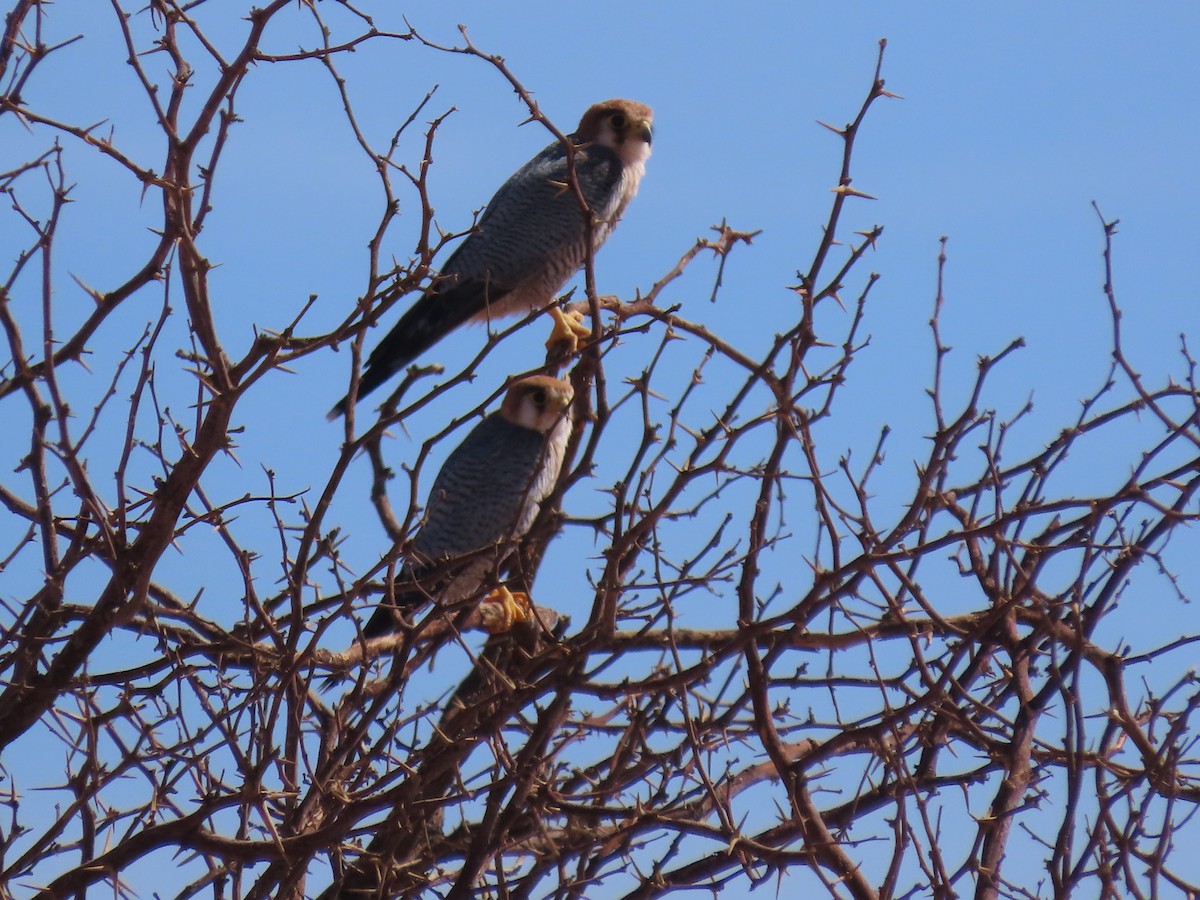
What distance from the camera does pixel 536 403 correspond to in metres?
5.71

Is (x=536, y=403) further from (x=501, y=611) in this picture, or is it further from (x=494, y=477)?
(x=501, y=611)

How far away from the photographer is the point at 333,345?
9.04ft

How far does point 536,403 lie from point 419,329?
0.57m

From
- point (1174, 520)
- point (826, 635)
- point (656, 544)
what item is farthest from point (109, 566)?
point (1174, 520)

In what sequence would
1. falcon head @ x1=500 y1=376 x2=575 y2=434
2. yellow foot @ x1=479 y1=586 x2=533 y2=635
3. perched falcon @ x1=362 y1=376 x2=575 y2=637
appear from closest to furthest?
yellow foot @ x1=479 y1=586 x2=533 y2=635 < perched falcon @ x1=362 y1=376 x2=575 y2=637 < falcon head @ x1=500 y1=376 x2=575 y2=434

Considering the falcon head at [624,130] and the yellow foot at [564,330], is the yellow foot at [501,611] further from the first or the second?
the falcon head at [624,130]

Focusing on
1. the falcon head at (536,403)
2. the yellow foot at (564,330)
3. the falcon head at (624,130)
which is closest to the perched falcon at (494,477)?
the falcon head at (536,403)

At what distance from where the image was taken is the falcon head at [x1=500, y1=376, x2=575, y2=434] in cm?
565

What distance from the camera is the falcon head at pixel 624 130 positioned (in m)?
6.52

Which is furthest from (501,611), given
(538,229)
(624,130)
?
(624,130)

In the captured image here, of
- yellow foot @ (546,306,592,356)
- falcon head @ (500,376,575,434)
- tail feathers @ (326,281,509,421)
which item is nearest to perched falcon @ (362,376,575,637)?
falcon head @ (500,376,575,434)

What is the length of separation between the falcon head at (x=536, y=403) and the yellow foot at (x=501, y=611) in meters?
1.10

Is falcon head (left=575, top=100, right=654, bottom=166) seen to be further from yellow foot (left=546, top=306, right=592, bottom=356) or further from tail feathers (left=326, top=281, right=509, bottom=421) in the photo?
yellow foot (left=546, top=306, right=592, bottom=356)

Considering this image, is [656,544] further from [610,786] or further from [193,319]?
[193,319]
